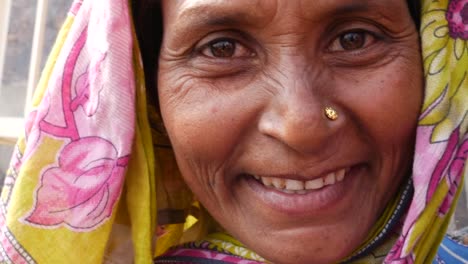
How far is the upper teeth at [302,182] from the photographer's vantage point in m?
1.12

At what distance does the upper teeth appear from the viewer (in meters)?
1.12

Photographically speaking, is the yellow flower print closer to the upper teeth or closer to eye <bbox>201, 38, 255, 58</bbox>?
the upper teeth

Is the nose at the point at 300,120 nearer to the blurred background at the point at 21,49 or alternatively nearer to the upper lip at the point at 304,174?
the upper lip at the point at 304,174

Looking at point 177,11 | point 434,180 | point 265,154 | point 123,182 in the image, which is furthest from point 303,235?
point 177,11

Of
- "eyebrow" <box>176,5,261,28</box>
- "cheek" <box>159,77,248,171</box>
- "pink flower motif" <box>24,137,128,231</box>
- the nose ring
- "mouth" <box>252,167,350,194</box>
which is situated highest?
"eyebrow" <box>176,5,261,28</box>

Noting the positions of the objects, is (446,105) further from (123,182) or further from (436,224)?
(123,182)

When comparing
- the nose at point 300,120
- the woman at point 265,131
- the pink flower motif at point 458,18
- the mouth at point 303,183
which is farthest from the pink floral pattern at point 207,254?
the pink flower motif at point 458,18

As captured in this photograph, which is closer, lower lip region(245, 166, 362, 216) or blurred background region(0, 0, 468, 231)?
lower lip region(245, 166, 362, 216)

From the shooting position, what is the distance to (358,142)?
43.4 inches

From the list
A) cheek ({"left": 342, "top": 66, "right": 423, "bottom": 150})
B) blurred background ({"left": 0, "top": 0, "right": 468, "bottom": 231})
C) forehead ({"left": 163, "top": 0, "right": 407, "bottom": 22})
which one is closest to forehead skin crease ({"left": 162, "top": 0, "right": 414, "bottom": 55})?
forehead ({"left": 163, "top": 0, "right": 407, "bottom": 22})

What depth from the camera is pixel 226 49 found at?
3.81ft

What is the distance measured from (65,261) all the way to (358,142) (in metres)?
0.59

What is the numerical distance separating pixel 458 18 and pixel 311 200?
45 centimetres

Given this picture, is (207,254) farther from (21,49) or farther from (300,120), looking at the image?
(21,49)
